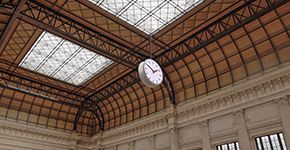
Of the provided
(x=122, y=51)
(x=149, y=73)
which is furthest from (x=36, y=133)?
(x=149, y=73)

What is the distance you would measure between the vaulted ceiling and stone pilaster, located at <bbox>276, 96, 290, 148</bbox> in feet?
11.8

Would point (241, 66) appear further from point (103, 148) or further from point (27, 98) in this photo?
point (27, 98)

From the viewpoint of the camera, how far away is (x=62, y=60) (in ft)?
102

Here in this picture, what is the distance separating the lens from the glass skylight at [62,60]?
28219mm

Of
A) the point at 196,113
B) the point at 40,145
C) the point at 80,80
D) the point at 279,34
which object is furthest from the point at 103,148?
the point at 279,34

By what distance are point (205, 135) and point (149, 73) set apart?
45.9 feet

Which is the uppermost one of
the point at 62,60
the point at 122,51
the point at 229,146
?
the point at 122,51

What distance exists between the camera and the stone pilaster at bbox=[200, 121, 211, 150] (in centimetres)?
2700

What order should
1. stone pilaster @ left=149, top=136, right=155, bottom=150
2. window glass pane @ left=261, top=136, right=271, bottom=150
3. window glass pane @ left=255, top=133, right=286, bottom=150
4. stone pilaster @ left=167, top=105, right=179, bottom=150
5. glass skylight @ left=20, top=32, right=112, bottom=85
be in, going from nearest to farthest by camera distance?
window glass pane @ left=255, top=133, right=286, bottom=150 < window glass pane @ left=261, top=136, right=271, bottom=150 < glass skylight @ left=20, top=32, right=112, bottom=85 < stone pilaster @ left=167, top=105, right=179, bottom=150 < stone pilaster @ left=149, top=136, right=155, bottom=150

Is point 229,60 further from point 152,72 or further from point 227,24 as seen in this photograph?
point 152,72

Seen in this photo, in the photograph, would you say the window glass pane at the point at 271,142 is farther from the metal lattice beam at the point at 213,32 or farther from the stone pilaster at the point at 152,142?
the stone pilaster at the point at 152,142

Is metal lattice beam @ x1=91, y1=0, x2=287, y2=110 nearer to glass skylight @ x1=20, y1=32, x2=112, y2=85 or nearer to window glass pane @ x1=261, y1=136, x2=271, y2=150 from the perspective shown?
glass skylight @ x1=20, y1=32, x2=112, y2=85

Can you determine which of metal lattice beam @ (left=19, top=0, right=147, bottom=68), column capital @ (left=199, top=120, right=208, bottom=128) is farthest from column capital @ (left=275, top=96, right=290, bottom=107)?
metal lattice beam @ (left=19, top=0, right=147, bottom=68)

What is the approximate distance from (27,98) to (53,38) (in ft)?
48.5
